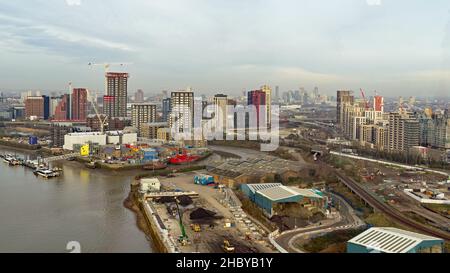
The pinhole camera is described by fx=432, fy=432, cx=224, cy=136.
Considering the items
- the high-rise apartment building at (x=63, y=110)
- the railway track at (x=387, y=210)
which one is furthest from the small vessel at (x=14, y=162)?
the high-rise apartment building at (x=63, y=110)

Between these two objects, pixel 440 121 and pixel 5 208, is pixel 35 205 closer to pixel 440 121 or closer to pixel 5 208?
pixel 5 208

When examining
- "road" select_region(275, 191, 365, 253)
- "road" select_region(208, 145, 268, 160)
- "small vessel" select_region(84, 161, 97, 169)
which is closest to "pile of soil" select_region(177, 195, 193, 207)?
"road" select_region(275, 191, 365, 253)

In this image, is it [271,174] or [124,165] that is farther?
[124,165]

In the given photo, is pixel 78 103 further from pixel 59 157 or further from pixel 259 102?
pixel 59 157

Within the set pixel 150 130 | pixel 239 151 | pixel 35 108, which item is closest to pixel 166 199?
pixel 239 151

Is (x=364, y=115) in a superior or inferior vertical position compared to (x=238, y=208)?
superior

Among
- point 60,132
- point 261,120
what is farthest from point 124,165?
point 261,120
